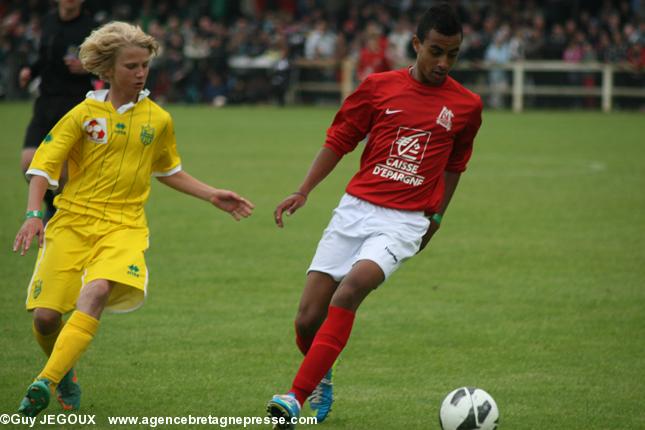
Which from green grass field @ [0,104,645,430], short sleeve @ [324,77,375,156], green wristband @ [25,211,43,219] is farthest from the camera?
green grass field @ [0,104,645,430]

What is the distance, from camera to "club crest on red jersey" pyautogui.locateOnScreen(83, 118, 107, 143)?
546 cm

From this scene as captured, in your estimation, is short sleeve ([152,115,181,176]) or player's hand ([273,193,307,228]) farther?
short sleeve ([152,115,181,176])

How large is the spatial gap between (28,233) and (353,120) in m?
1.72

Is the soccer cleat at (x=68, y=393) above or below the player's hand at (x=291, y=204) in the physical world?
below

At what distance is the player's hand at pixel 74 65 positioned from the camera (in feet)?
30.1

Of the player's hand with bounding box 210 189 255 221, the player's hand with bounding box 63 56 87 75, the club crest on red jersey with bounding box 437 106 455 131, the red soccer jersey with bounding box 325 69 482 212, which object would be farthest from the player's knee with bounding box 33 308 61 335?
the player's hand with bounding box 63 56 87 75

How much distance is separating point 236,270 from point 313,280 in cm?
445

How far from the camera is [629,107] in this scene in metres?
31.3

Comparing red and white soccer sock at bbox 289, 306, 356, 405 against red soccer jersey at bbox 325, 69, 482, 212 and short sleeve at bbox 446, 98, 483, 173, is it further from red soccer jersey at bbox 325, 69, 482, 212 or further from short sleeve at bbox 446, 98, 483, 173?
short sleeve at bbox 446, 98, 483, 173

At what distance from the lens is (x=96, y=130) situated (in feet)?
17.9

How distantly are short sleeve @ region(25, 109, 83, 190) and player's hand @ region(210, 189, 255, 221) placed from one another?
2.57ft

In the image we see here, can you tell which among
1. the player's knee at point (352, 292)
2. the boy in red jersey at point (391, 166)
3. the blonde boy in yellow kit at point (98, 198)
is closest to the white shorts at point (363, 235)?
the boy in red jersey at point (391, 166)

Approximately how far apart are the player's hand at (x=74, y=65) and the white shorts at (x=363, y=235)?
14.5 ft

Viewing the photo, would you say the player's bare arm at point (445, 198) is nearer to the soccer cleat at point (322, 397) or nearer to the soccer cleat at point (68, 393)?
the soccer cleat at point (322, 397)
